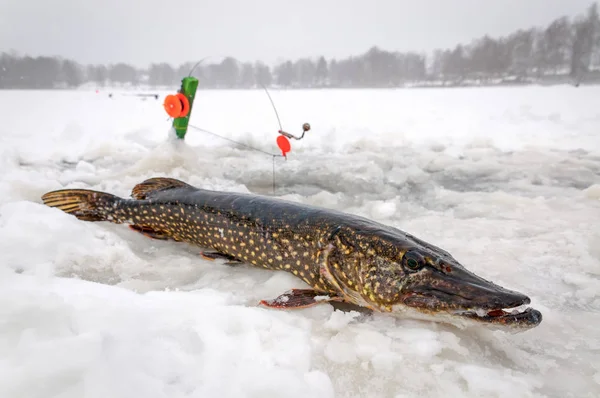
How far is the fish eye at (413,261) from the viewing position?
158cm

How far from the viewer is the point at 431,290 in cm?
151

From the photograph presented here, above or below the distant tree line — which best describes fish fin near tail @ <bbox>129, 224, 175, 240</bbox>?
below

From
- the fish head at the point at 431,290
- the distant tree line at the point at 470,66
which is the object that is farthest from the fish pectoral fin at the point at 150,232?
the distant tree line at the point at 470,66

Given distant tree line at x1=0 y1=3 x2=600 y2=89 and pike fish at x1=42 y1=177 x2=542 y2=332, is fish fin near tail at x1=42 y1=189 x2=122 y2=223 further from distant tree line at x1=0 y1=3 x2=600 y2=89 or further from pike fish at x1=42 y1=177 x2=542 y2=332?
distant tree line at x1=0 y1=3 x2=600 y2=89

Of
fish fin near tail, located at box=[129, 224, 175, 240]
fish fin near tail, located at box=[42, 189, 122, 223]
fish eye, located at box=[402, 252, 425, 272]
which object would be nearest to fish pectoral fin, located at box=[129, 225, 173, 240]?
fish fin near tail, located at box=[129, 224, 175, 240]

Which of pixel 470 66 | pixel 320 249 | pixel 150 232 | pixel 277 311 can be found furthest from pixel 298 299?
pixel 470 66

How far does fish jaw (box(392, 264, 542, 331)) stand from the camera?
4.42ft

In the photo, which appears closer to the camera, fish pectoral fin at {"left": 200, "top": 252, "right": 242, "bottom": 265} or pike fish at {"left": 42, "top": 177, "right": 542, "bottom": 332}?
pike fish at {"left": 42, "top": 177, "right": 542, "bottom": 332}

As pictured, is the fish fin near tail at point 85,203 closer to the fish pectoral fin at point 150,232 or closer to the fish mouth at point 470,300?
the fish pectoral fin at point 150,232

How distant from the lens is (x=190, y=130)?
9.19 m

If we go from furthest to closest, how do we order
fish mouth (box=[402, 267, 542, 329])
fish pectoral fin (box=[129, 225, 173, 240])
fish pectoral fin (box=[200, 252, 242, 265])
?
fish pectoral fin (box=[129, 225, 173, 240]) → fish pectoral fin (box=[200, 252, 242, 265]) → fish mouth (box=[402, 267, 542, 329])

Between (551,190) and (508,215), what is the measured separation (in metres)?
1.31

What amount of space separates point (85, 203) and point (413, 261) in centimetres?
251

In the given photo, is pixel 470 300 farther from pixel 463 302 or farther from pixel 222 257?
pixel 222 257
